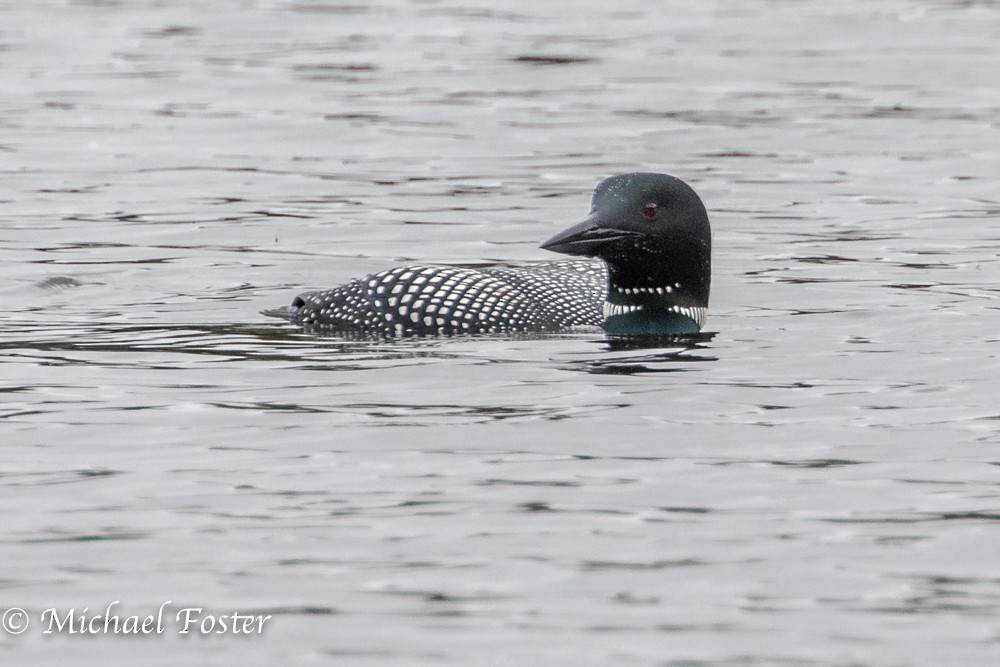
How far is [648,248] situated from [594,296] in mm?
396

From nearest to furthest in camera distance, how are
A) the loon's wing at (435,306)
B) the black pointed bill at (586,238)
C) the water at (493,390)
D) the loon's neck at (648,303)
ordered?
the water at (493,390) < the black pointed bill at (586,238) < the loon's wing at (435,306) < the loon's neck at (648,303)

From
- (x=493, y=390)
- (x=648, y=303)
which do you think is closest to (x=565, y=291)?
(x=648, y=303)

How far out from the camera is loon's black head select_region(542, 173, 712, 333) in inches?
289

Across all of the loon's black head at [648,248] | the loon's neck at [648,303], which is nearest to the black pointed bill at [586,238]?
the loon's black head at [648,248]

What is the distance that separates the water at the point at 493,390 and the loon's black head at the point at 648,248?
0.21 metres

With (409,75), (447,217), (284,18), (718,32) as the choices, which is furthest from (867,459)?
(284,18)

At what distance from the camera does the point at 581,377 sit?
22.1ft

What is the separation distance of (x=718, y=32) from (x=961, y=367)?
1085 centimetres

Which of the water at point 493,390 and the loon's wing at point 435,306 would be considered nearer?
the water at point 493,390

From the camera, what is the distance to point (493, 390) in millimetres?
6508

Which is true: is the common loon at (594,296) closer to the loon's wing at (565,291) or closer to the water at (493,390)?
the loon's wing at (565,291)

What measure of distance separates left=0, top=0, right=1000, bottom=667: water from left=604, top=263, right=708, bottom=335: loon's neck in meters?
0.17

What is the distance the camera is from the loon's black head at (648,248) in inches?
289

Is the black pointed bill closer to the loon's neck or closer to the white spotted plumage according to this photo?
the loon's neck
